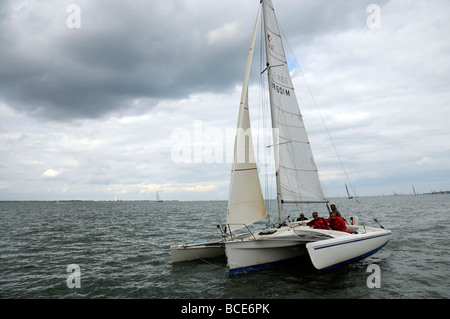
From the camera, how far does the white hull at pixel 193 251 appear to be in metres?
11.4

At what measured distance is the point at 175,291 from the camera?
8258 millimetres

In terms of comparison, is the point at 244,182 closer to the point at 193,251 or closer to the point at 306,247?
the point at 306,247

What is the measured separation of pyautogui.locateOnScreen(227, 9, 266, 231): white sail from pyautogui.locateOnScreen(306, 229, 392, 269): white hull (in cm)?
251

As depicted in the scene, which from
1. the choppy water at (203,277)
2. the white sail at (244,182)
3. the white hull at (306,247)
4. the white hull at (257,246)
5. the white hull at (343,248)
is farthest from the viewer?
the white sail at (244,182)

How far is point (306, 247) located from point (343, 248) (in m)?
1.25

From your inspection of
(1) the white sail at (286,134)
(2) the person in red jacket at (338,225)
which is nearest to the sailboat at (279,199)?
(1) the white sail at (286,134)

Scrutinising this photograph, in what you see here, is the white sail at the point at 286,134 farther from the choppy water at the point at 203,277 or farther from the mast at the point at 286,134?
the choppy water at the point at 203,277

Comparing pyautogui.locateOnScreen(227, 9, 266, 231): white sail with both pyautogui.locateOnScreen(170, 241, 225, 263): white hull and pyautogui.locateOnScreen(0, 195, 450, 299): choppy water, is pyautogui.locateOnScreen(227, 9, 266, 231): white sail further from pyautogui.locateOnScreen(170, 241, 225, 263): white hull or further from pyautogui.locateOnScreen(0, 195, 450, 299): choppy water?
pyautogui.locateOnScreen(170, 241, 225, 263): white hull

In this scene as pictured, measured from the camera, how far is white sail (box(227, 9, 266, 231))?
381 inches

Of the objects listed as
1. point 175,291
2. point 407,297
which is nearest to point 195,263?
point 175,291

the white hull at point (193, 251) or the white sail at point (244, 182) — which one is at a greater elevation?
the white sail at point (244, 182)
